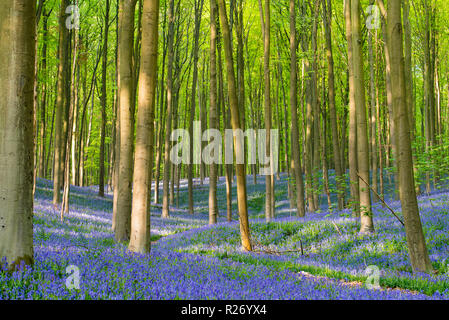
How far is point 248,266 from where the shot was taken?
6.24 metres

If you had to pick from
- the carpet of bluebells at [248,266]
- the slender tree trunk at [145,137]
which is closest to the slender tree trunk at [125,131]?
the carpet of bluebells at [248,266]

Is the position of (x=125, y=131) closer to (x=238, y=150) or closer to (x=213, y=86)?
(x=238, y=150)

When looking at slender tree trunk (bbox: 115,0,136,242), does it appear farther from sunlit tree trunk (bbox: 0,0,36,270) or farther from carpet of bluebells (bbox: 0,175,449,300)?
sunlit tree trunk (bbox: 0,0,36,270)

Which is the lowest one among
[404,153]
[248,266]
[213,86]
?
[248,266]

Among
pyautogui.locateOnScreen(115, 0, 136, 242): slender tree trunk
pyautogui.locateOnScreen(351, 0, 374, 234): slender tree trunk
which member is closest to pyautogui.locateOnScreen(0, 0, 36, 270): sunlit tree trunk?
pyautogui.locateOnScreen(115, 0, 136, 242): slender tree trunk

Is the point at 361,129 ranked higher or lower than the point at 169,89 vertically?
lower

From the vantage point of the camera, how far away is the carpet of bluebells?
12.5 ft

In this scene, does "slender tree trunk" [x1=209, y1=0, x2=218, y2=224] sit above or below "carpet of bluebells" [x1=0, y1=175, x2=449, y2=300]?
above

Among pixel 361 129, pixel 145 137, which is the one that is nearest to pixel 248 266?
pixel 145 137

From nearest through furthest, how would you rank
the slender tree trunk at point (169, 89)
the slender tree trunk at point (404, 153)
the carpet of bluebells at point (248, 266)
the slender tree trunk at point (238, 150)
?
the carpet of bluebells at point (248, 266) → the slender tree trunk at point (404, 153) → the slender tree trunk at point (238, 150) → the slender tree trunk at point (169, 89)

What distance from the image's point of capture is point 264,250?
31.2 ft

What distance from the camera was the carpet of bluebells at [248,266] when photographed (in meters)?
3.82

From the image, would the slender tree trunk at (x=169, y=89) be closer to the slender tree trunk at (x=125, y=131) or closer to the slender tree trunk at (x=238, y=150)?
the slender tree trunk at (x=125, y=131)
